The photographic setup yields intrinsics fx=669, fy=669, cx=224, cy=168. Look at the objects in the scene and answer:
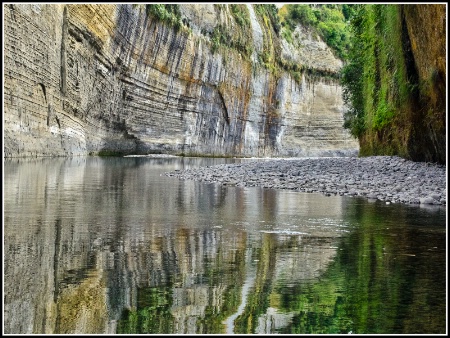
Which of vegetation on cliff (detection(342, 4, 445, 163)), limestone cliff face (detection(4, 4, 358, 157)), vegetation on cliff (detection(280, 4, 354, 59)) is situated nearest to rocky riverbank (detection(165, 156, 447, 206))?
vegetation on cliff (detection(342, 4, 445, 163))

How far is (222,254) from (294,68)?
231 ft

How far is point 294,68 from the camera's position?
7488 cm

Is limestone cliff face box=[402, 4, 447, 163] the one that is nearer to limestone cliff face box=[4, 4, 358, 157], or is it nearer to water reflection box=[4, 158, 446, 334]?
water reflection box=[4, 158, 446, 334]

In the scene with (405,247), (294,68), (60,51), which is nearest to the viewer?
(405,247)

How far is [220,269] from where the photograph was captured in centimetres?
512

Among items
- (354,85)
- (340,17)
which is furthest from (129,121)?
(340,17)

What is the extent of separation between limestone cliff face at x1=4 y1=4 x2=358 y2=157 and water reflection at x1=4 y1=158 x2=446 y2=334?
1807cm

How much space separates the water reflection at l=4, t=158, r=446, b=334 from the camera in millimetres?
3672

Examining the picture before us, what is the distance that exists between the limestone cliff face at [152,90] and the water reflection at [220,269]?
18075 millimetres

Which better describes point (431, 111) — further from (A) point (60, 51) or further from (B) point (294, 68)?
(B) point (294, 68)

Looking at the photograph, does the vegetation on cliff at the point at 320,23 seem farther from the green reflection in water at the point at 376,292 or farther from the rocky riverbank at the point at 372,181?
the green reflection in water at the point at 376,292

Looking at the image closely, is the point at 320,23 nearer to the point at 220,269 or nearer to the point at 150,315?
the point at 220,269

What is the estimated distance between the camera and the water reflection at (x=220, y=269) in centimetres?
367

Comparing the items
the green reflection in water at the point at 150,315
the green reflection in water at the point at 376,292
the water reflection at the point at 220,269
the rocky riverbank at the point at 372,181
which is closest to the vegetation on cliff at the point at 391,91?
the rocky riverbank at the point at 372,181
